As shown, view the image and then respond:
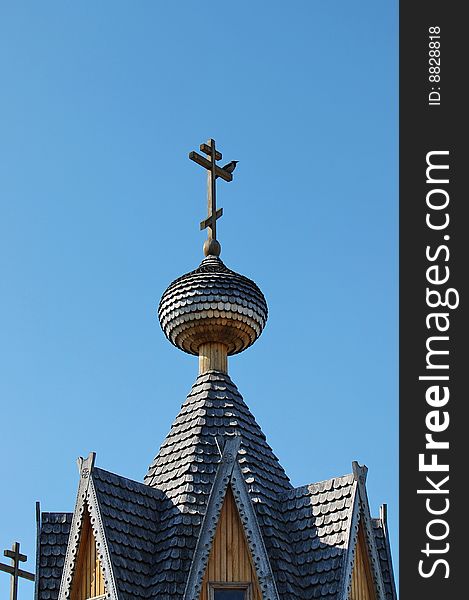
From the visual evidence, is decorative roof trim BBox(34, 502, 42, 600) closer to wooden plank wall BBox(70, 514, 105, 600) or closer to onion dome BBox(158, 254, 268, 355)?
wooden plank wall BBox(70, 514, 105, 600)

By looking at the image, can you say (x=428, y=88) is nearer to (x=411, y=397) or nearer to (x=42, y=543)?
(x=411, y=397)

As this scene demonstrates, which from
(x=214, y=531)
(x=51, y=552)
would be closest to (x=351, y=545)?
(x=214, y=531)

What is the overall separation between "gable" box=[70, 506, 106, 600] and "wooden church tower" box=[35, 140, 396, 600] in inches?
0.6

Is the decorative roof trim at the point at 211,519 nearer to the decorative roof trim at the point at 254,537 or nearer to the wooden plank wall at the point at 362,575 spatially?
the decorative roof trim at the point at 254,537

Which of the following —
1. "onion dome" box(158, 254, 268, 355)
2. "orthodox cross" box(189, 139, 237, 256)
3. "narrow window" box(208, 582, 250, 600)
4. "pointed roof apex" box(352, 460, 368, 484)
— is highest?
"orthodox cross" box(189, 139, 237, 256)

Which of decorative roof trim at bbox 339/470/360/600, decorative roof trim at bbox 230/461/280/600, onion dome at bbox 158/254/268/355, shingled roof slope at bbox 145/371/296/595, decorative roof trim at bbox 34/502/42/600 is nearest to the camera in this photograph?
decorative roof trim at bbox 230/461/280/600

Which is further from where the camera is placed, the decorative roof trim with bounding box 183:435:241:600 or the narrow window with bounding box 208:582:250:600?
the narrow window with bounding box 208:582:250:600

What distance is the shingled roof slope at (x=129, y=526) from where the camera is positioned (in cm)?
2016

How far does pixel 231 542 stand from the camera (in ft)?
67.1

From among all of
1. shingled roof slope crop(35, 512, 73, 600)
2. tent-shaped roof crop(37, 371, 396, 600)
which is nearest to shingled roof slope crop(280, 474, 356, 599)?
tent-shaped roof crop(37, 371, 396, 600)

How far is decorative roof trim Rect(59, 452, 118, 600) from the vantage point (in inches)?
796

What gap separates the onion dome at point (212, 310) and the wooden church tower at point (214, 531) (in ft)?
4.86

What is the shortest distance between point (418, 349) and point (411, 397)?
2.09 feet

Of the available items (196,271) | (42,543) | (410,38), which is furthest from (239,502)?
(410,38)
